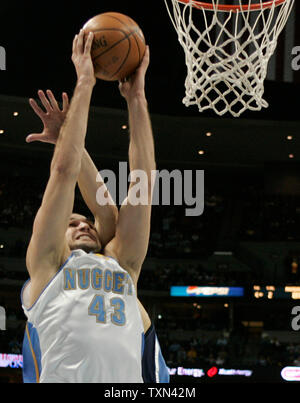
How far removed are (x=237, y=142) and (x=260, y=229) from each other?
7.80 ft

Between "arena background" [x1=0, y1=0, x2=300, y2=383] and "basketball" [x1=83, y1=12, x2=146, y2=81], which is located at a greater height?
"arena background" [x1=0, y1=0, x2=300, y2=383]

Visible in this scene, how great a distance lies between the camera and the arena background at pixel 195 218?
1159 centimetres

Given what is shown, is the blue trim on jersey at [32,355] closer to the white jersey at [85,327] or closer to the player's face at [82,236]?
the white jersey at [85,327]

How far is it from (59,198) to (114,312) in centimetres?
51

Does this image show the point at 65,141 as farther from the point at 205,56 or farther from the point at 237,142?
the point at 237,142

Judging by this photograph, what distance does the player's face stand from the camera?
2.69 meters

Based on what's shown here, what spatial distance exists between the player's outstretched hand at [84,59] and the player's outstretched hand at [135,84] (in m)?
0.21

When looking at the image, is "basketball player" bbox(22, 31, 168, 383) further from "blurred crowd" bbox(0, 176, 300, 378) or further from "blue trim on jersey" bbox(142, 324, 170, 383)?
"blurred crowd" bbox(0, 176, 300, 378)
